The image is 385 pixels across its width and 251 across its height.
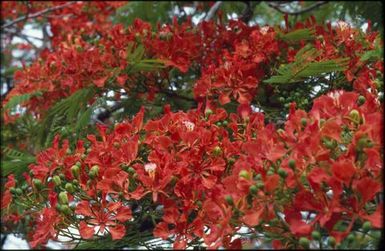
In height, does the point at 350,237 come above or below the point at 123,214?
below

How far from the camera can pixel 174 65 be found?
326 centimetres

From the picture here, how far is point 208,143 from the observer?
2.21m

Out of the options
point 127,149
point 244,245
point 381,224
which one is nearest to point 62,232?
point 127,149

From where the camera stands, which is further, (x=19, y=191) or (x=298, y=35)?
(x=298, y=35)

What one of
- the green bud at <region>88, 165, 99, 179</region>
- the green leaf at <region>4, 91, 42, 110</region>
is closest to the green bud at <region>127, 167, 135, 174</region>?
the green bud at <region>88, 165, 99, 179</region>

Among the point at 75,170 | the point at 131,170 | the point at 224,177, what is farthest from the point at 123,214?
the point at 224,177

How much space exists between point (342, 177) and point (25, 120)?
3288 mm

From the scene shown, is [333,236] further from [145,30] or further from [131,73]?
[145,30]

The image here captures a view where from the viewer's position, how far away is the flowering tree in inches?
65.5

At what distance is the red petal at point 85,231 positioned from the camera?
6.63ft

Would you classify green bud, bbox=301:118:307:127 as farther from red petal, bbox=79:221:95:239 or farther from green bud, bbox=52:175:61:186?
green bud, bbox=52:175:61:186

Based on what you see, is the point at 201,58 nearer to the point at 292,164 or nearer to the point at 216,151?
the point at 216,151

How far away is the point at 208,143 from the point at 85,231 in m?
0.53

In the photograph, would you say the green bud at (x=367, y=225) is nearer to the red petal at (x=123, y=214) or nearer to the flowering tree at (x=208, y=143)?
the flowering tree at (x=208, y=143)
